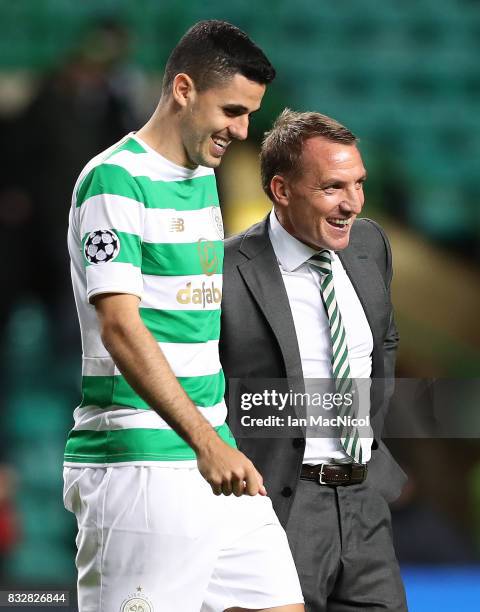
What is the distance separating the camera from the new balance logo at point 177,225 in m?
2.33

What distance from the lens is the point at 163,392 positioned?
2117 millimetres

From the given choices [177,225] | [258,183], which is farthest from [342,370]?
[258,183]

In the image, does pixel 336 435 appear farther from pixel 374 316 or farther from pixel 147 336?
pixel 147 336

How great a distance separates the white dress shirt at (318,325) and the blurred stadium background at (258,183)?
1999mm

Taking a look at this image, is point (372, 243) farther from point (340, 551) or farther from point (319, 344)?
point (340, 551)

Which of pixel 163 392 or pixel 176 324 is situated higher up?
pixel 176 324

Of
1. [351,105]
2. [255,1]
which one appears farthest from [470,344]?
[255,1]

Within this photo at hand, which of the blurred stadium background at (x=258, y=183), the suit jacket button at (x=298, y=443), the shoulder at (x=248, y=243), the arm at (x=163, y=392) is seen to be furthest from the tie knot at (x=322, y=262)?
the blurred stadium background at (x=258, y=183)

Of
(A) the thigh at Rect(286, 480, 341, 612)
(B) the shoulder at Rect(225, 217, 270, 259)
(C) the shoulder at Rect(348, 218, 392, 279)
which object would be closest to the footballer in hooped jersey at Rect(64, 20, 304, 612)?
(A) the thigh at Rect(286, 480, 341, 612)

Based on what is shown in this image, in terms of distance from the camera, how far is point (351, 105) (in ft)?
20.5

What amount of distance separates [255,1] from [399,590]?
3950 mm

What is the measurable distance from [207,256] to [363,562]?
0.85 meters

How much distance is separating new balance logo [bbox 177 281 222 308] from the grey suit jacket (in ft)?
1.32

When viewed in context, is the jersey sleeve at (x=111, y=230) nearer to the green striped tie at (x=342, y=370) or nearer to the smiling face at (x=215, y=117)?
the smiling face at (x=215, y=117)
